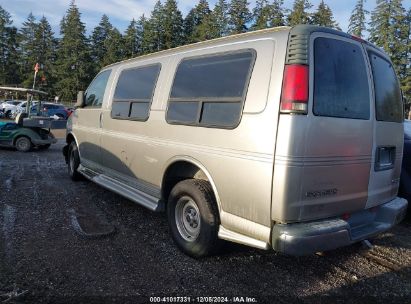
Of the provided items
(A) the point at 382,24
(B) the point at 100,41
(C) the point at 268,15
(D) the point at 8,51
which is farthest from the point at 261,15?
(D) the point at 8,51

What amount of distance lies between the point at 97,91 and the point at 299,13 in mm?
52071

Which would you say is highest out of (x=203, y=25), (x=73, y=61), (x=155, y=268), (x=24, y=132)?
(x=203, y=25)

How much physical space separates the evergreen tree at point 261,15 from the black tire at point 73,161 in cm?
5373

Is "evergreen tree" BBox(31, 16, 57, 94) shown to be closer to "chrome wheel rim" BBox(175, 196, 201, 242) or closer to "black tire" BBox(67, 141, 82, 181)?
"black tire" BBox(67, 141, 82, 181)

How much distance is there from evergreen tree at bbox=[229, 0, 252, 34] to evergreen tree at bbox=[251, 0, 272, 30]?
150 centimetres

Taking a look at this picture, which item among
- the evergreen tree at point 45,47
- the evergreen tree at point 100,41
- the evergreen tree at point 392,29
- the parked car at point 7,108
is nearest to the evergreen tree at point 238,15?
the evergreen tree at point 392,29

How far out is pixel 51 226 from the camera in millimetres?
4941

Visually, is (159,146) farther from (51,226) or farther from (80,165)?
(80,165)

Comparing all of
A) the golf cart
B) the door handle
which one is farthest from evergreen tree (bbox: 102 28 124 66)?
the door handle

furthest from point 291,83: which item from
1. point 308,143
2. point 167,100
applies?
point 167,100

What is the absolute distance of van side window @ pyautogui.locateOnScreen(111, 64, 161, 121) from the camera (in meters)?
5.00

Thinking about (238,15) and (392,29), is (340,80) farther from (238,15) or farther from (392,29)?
(238,15)

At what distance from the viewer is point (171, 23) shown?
7112 cm

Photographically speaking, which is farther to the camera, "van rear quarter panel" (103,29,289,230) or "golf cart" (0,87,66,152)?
"golf cart" (0,87,66,152)
